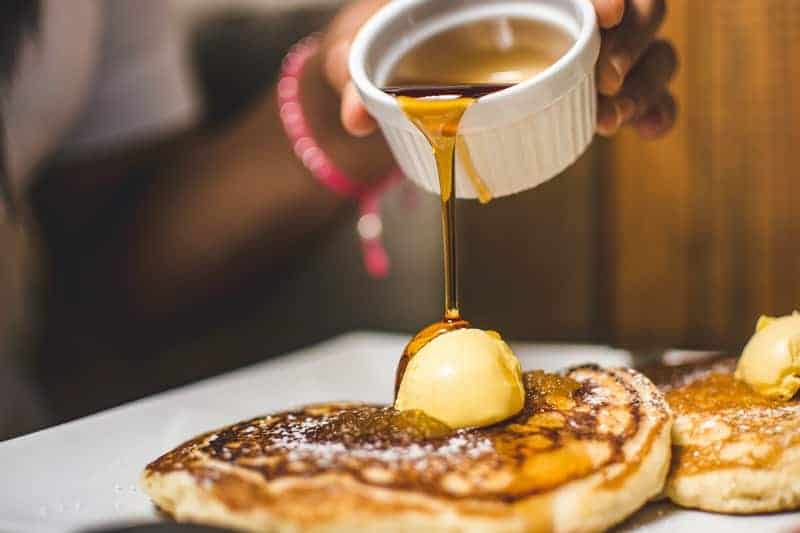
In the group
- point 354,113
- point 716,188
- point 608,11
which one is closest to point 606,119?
point 608,11

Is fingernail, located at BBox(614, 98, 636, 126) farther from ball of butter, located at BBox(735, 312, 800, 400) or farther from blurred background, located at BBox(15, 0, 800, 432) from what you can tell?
blurred background, located at BBox(15, 0, 800, 432)

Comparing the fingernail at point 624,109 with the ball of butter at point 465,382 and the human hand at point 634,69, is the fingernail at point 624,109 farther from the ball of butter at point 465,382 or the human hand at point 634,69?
the ball of butter at point 465,382

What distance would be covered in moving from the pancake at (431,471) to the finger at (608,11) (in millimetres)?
472

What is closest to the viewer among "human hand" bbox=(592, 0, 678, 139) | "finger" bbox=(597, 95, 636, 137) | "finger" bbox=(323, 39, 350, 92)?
"human hand" bbox=(592, 0, 678, 139)

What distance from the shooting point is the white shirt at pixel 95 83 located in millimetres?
1844

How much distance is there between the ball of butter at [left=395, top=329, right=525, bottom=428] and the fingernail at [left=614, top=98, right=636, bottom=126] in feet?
1.47

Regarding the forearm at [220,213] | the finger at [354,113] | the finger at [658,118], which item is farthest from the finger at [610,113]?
the forearm at [220,213]

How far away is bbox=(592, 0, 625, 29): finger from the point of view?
3.78 ft

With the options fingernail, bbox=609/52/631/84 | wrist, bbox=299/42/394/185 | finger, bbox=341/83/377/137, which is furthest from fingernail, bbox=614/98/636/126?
wrist, bbox=299/42/394/185

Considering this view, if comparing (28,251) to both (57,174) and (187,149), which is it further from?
(187,149)

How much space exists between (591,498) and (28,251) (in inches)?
60.9

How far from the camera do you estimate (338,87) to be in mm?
1526

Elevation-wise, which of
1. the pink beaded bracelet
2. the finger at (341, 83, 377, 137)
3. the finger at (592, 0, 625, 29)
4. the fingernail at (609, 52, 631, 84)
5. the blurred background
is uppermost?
the finger at (592, 0, 625, 29)

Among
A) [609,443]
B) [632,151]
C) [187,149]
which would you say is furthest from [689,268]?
[609,443]
